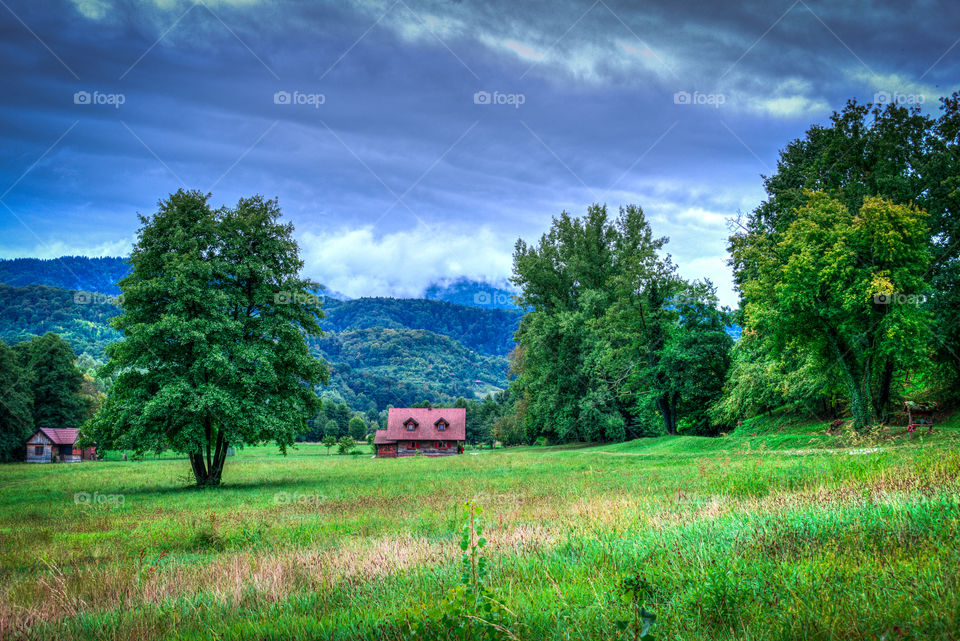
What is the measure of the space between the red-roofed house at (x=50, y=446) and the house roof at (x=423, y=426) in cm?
3450

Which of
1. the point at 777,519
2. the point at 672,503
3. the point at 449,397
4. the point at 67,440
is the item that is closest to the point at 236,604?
the point at 777,519

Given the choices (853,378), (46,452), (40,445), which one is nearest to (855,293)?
(853,378)

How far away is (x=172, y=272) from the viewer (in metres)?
22.3

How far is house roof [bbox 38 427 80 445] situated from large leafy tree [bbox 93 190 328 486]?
53.8 metres

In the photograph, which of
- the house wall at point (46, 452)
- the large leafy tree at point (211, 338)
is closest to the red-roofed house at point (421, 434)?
the house wall at point (46, 452)

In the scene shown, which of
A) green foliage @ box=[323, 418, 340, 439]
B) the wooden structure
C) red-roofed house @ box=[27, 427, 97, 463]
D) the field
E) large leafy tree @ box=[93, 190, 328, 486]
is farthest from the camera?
green foliage @ box=[323, 418, 340, 439]

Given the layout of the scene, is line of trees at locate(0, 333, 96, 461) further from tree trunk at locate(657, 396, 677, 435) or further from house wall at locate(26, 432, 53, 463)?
tree trunk at locate(657, 396, 677, 435)

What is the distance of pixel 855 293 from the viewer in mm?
23344

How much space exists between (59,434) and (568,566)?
262ft

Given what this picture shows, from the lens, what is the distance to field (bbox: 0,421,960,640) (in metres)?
4.29

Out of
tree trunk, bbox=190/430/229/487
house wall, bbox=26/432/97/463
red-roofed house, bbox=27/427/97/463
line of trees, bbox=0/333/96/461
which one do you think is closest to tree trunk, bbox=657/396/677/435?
tree trunk, bbox=190/430/229/487

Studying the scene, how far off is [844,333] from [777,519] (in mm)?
22434

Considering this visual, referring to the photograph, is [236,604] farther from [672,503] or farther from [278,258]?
[278,258]

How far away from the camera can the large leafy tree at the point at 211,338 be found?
69.7 feet
